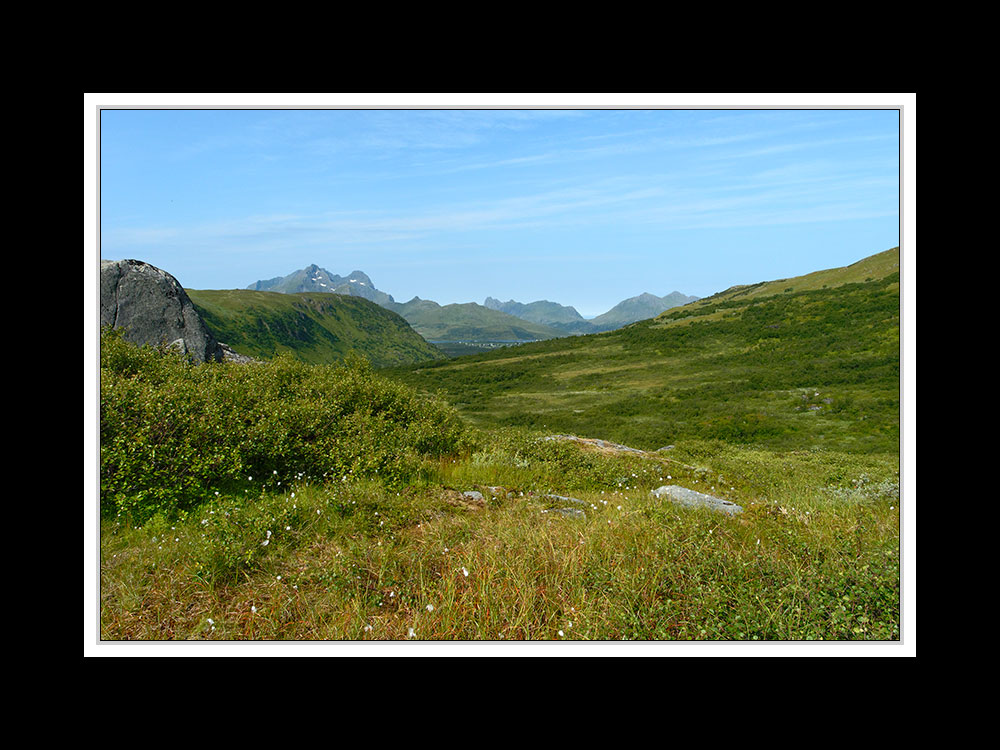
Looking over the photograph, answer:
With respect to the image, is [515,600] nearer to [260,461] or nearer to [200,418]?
[260,461]

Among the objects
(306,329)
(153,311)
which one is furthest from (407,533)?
(306,329)

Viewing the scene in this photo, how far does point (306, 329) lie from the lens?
162m

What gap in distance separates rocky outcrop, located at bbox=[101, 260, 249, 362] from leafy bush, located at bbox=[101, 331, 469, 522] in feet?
7.11

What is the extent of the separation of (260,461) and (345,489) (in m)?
1.62

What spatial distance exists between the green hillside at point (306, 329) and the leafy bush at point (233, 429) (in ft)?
330

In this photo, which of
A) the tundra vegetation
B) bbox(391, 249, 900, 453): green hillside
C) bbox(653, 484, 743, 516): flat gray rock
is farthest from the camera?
bbox(391, 249, 900, 453): green hillside

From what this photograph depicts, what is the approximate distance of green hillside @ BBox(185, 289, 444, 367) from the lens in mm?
121312

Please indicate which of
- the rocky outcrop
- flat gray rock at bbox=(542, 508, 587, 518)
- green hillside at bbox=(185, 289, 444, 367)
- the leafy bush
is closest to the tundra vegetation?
the leafy bush

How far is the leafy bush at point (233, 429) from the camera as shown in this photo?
5.55 meters

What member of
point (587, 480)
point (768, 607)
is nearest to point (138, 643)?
point (768, 607)

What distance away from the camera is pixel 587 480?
897cm

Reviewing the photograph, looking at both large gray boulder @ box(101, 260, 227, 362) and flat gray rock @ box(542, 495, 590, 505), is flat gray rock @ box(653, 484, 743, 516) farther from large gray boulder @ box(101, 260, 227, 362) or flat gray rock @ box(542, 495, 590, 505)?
large gray boulder @ box(101, 260, 227, 362)

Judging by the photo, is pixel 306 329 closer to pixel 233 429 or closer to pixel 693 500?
pixel 233 429

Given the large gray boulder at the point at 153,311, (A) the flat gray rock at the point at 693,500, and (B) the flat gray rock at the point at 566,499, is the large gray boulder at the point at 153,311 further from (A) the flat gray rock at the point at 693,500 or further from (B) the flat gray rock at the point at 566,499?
(A) the flat gray rock at the point at 693,500
